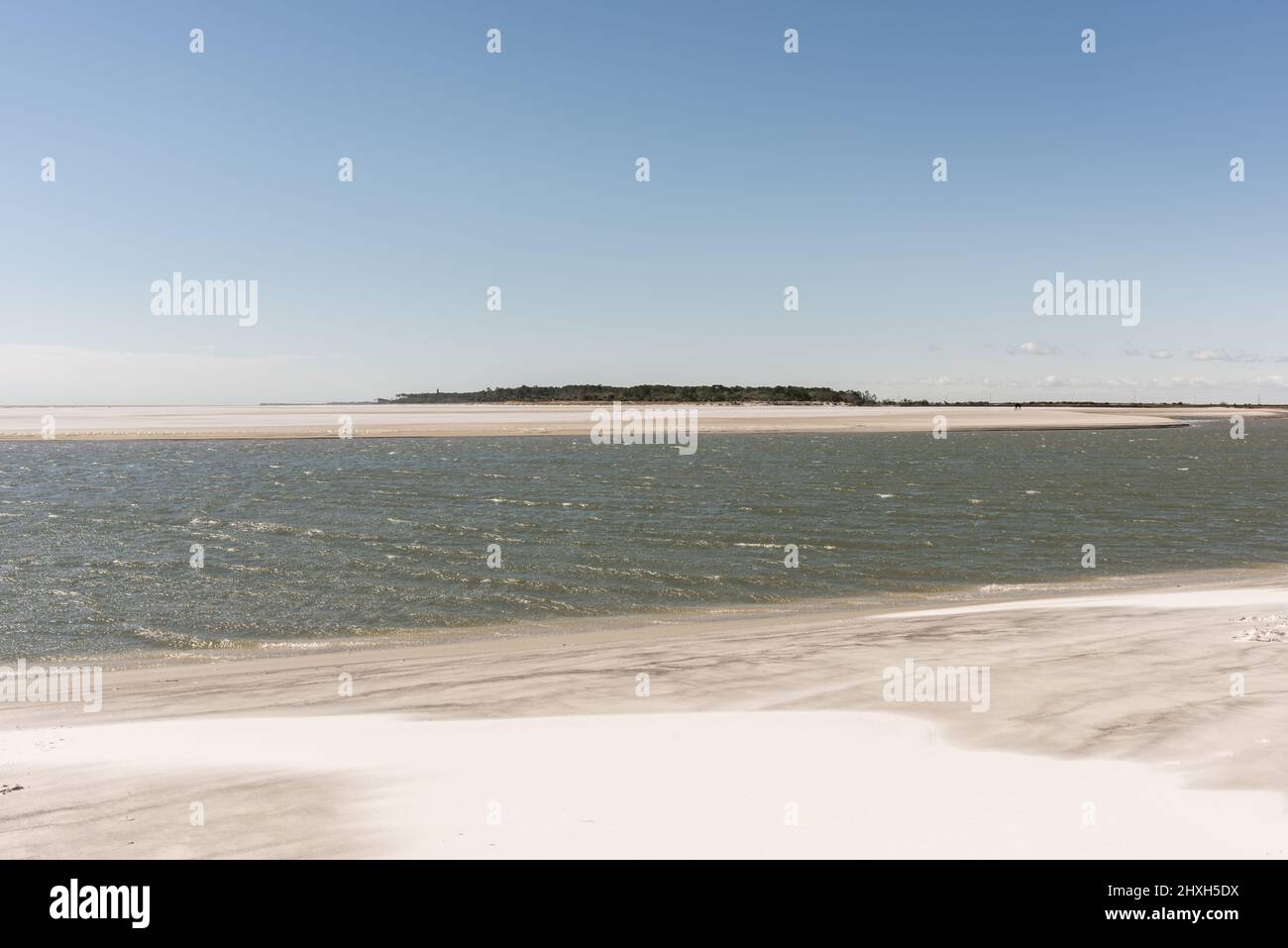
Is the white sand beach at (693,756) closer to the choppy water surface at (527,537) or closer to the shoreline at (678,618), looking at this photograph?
the shoreline at (678,618)

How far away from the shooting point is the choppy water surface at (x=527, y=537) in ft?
55.7

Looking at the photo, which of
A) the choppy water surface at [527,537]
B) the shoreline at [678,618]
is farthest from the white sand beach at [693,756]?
the choppy water surface at [527,537]

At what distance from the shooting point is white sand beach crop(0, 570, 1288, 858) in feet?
17.3

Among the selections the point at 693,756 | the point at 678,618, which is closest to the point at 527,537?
the point at 678,618

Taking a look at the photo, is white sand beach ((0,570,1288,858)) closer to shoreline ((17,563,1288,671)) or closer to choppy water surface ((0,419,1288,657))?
shoreline ((17,563,1288,671))

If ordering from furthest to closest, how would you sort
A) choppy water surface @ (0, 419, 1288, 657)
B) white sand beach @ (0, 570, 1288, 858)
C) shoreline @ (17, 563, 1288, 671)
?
choppy water surface @ (0, 419, 1288, 657)
shoreline @ (17, 563, 1288, 671)
white sand beach @ (0, 570, 1288, 858)

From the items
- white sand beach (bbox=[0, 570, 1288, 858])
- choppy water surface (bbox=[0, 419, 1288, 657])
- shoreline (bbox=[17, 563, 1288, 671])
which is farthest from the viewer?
choppy water surface (bbox=[0, 419, 1288, 657])

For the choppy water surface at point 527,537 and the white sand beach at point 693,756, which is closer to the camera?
the white sand beach at point 693,756

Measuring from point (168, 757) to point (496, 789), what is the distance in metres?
3.48

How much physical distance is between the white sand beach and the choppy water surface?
5397 mm

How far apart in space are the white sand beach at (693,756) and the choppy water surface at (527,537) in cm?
540

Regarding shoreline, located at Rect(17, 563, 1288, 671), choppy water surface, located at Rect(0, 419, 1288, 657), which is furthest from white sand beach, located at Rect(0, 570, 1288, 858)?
choppy water surface, located at Rect(0, 419, 1288, 657)
